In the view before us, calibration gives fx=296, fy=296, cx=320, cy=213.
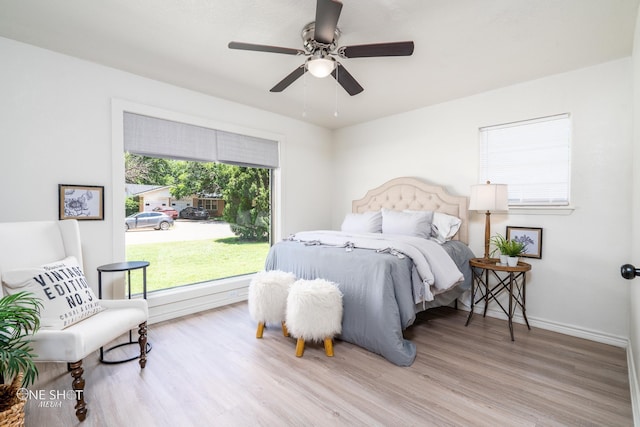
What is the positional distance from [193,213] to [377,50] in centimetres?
278

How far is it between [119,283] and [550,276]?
4250 millimetres

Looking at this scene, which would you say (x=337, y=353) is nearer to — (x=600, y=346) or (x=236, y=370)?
(x=236, y=370)

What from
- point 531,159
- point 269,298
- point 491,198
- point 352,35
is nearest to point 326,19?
point 352,35

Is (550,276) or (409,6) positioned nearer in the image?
(409,6)

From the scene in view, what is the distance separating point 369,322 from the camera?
235 centimetres

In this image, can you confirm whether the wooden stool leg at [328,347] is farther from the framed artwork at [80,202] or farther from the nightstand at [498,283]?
the framed artwork at [80,202]

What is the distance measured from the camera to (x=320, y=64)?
2055mm

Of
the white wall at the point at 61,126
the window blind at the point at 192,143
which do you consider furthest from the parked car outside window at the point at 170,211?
the window blind at the point at 192,143

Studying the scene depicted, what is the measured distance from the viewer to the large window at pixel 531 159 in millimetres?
2924

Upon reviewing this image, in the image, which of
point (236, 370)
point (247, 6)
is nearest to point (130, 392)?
point (236, 370)

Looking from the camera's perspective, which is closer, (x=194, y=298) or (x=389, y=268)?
(x=389, y=268)

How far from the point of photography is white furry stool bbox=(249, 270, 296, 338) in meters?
2.59

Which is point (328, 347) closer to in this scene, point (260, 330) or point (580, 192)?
point (260, 330)

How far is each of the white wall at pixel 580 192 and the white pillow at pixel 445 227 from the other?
0.81 feet
